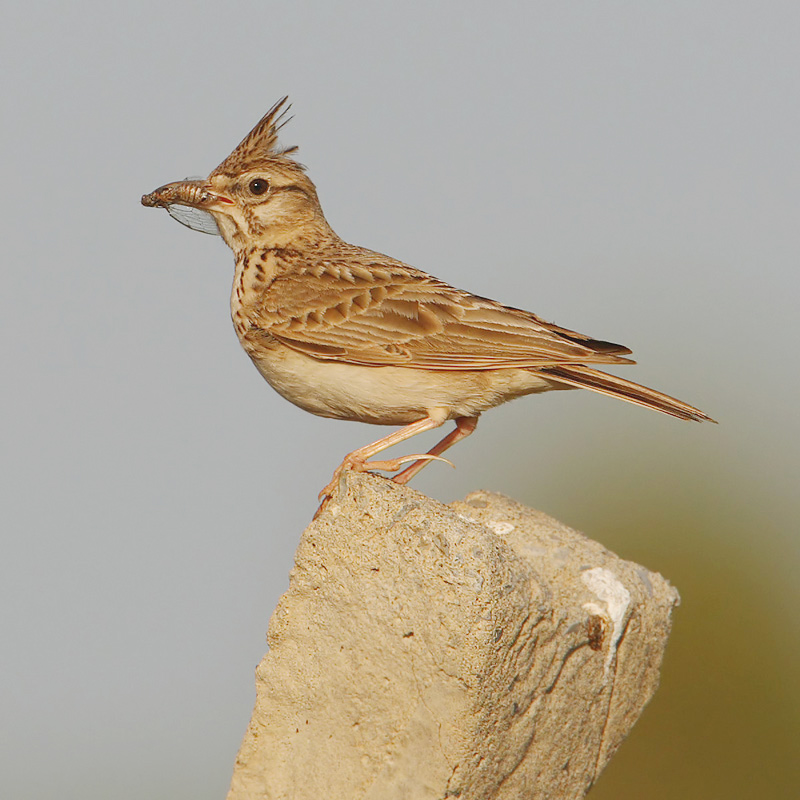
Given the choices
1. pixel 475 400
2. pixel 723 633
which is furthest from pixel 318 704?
pixel 723 633

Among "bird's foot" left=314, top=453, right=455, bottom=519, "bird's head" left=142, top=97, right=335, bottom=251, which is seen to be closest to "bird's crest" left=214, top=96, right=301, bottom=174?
"bird's head" left=142, top=97, right=335, bottom=251

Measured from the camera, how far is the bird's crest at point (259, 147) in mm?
8487

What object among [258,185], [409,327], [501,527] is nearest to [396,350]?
[409,327]

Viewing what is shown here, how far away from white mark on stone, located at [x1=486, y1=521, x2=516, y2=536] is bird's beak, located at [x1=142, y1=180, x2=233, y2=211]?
2957 millimetres

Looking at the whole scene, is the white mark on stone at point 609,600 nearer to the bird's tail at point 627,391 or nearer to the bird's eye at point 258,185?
the bird's tail at point 627,391

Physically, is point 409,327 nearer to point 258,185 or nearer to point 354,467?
point 354,467

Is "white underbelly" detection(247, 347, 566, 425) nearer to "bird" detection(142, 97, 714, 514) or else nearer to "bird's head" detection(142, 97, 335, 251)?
"bird" detection(142, 97, 714, 514)

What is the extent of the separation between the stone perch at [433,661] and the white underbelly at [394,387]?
41.7 inches

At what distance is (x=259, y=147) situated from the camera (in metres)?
8.55

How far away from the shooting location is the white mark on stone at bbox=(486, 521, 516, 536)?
7.08 metres

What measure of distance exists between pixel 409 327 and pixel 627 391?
1.39 metres

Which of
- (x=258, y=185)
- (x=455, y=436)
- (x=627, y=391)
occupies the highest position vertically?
(x=258, y=185)

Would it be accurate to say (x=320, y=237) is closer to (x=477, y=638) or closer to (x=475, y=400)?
(x=475, y=400)

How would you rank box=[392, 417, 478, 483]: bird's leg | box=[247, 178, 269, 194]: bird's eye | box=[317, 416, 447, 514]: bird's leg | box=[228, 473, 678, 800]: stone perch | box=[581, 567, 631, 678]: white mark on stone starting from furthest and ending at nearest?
1. box=[247, 178, 269, 194]: bird's eye
2. box=[392, 417, 478, 483]: bird's leg
3. box=[317, 416, 447, 514]: bird's leg
4. box=[581, 567, 631, 678]: white mark on stone
5. box=[228, 473, 678, 800]: stone perch
